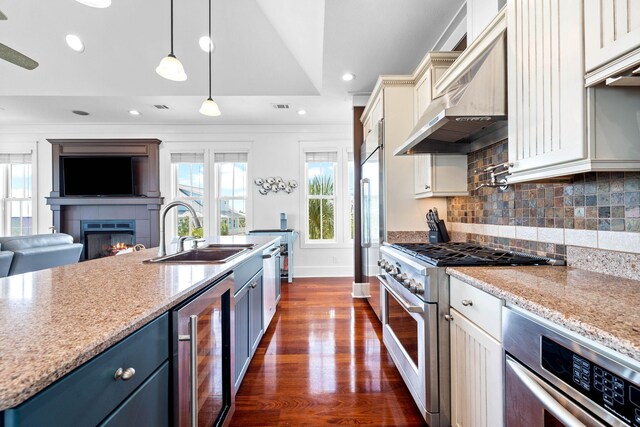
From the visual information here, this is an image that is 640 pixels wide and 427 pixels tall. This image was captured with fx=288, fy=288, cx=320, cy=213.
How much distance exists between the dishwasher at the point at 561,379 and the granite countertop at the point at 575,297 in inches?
1.4

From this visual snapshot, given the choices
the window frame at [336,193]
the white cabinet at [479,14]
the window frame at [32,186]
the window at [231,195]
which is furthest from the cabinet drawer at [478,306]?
the window frame at [32,186]

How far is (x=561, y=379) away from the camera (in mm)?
762

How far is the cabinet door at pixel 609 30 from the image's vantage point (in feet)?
2.75

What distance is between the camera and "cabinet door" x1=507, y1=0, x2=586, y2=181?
3.35 feet

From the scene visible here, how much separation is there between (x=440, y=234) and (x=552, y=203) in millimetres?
982

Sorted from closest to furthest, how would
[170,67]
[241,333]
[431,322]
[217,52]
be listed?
[431,322], [241,333], [170,67], [217,52]

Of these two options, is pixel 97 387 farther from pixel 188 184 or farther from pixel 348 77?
pixel 188 184

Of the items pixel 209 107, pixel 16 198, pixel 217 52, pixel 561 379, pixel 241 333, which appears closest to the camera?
pixel 561 379

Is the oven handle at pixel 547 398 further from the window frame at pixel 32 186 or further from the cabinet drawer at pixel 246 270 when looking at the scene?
the window frame at pixel 32 186

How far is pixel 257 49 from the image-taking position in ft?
11.9

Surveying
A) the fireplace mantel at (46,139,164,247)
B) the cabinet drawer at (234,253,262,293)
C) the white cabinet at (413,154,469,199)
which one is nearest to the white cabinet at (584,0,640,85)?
the white cabinet at (413,154,469,199)

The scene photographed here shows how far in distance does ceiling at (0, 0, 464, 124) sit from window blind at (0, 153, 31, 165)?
1.10m

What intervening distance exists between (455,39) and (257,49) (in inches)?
91.8

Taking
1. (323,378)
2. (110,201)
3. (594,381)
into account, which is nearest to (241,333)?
(323,378)
